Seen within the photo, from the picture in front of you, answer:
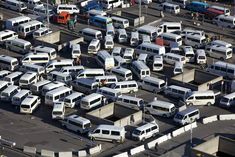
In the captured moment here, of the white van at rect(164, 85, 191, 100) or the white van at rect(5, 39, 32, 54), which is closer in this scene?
the white van at rect(164, 85, 191, 100)

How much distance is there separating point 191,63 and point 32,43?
1220cm

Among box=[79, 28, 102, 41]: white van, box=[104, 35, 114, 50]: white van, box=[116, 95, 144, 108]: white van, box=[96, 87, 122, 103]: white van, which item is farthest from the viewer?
box=[79, 28, 102, 41]: white van

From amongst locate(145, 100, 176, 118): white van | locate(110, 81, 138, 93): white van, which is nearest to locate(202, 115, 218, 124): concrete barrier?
locate(145, 100, 176, 118): white van

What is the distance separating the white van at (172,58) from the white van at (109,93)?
7.33 metres

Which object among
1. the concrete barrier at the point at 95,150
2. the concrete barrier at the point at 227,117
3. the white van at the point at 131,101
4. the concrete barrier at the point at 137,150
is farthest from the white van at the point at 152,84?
the concrete barrier at the point at 95,150

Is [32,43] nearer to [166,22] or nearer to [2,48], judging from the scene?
[2,48]

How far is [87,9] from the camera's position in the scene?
66.3m

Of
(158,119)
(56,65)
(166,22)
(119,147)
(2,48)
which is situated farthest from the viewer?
(166,22)

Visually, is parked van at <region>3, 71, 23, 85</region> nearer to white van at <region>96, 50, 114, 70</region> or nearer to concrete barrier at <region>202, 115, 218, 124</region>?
white van at <region>96, 50, 114, 70</region>

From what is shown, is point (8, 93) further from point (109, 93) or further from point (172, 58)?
point (172, 58)

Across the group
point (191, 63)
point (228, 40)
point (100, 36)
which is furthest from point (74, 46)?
point (228, 40)

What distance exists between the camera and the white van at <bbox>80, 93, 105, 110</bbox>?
4841 centimetres

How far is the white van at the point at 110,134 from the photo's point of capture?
44.6 m

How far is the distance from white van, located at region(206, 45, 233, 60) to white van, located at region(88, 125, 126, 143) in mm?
15088
